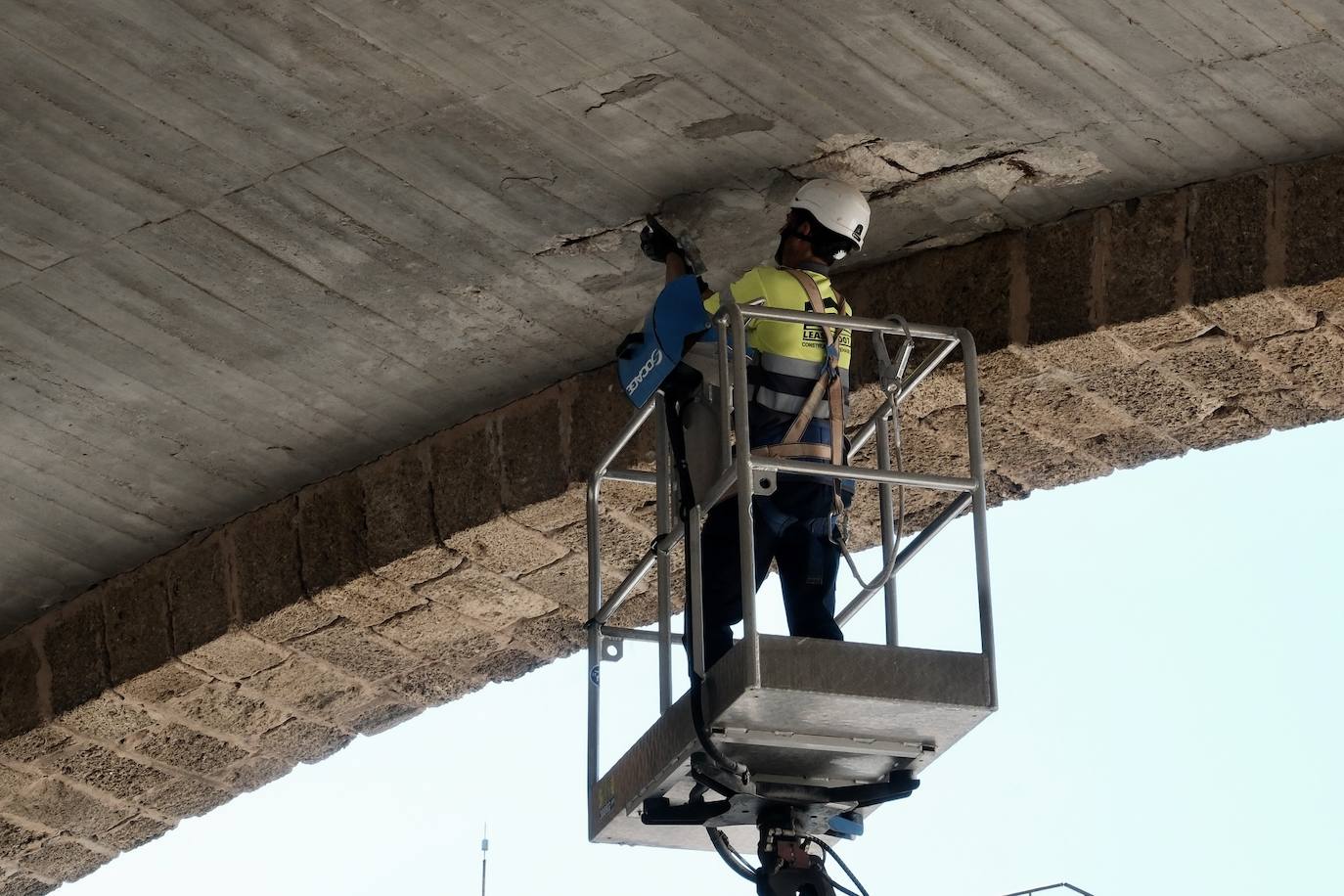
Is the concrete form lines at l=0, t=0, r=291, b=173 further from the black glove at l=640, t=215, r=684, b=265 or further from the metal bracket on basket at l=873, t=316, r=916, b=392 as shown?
the metal bracket on basket at l=873, t=316, r=916, b=392

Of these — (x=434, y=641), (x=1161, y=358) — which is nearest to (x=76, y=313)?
(x=434, y=641)

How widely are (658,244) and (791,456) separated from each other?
970mm

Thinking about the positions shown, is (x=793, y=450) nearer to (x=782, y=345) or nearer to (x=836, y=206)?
(x=782, y=345)

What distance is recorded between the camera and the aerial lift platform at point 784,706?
4512 mm

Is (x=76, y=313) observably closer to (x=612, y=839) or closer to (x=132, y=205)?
(x=132, y=205)

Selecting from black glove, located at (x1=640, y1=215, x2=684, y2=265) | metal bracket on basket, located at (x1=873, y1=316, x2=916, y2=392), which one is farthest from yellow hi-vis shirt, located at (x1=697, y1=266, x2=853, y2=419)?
black glove, located at (x1=640, y1=215, x2=684, y2=265)

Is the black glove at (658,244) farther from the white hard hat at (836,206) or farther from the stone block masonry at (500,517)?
the stone block masonry at (500,517)

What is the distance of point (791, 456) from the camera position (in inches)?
195

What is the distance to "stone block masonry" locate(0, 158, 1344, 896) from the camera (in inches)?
221

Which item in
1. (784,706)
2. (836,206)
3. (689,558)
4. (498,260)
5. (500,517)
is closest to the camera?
(784,706)

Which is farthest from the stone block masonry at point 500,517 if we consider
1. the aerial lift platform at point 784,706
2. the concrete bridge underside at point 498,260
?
the aerial lift platform at point 784,706

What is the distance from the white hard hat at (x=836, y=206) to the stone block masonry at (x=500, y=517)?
67 cm

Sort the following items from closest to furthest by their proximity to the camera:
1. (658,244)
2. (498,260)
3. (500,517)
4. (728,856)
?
1. (728,856)
2. (658,244)
3. (498,260)
4. (500,517)

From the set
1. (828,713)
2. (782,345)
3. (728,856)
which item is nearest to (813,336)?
(782,345)
